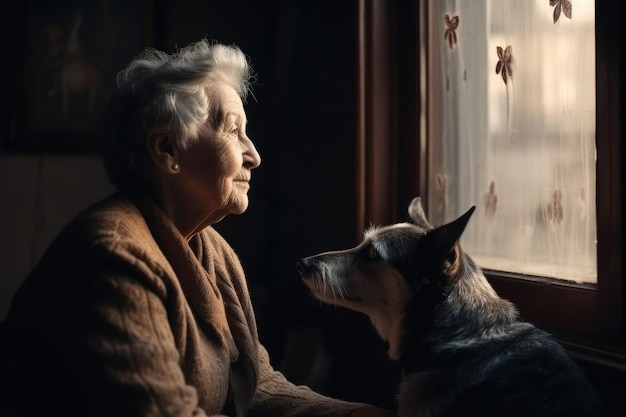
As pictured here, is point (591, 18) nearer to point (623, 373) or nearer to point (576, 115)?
point (576, 115)

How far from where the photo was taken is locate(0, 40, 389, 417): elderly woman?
1.17m

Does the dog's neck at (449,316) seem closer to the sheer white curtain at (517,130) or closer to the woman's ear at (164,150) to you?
the sheer white curtain at (517,130)

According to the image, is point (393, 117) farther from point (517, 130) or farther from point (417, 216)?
point (417, 216)

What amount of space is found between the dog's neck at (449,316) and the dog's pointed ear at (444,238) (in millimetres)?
69

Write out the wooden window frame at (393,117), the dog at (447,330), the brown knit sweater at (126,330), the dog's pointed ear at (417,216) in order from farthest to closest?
the wooden window frame at (393,117), the dog's pointed ear at (417,216), the dog at (447,330), the brown knit sweater at (126,330)

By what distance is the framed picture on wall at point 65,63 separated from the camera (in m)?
2.77

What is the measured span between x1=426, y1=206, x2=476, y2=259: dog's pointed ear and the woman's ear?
0.53 m

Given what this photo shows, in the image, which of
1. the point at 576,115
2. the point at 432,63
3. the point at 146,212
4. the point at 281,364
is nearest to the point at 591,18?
the point at 576,115

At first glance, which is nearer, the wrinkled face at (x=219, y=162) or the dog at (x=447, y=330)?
the dog at (x=447, y=330)

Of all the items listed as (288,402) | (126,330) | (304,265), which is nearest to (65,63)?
(304,265)

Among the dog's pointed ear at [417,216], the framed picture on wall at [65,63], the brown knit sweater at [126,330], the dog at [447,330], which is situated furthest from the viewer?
the framed picture on wall at [65,63]

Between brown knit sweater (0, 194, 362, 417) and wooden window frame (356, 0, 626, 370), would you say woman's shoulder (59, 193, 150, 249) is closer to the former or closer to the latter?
brown knit sweater (0, 194, 362, 417)

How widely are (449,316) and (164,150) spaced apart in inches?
26.2

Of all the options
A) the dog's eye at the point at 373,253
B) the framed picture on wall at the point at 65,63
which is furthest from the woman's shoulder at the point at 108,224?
the framed picture on wall at the point at 65,63
